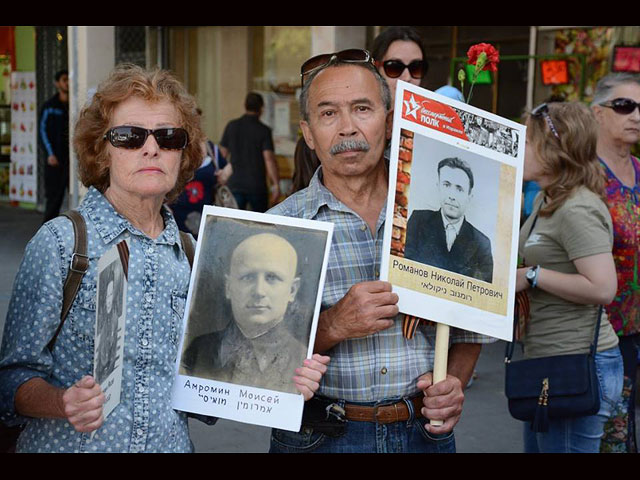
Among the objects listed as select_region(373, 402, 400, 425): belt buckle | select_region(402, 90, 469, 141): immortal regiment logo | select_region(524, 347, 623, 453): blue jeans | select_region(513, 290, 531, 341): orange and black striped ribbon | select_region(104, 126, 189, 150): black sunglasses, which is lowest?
select_region(524, 347, 623, 453): blue jeans

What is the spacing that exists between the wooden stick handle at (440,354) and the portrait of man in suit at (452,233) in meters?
0.17

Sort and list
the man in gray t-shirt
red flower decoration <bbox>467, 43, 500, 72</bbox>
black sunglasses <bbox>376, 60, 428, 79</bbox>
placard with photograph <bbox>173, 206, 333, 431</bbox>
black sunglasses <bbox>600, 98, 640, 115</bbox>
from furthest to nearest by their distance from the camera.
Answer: the man in gray t-shirt → black sunglasses <bbox>600, 98, 640, 115</bbox> → black sunglasses <bbox>376, 60, 428, 79</bbox> → red flower decoration <bbox>467, 43, 500, 72</bbox> → placard with photograph <bbox>173, 206, 333, 431</bbox>

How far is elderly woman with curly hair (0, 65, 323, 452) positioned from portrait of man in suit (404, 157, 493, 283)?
439 millimetres

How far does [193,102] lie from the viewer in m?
2.58

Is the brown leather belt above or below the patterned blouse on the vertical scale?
below

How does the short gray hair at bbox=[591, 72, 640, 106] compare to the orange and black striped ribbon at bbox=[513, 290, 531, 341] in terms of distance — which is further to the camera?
the short gray hair at bbox=[591, 72, 640, 106]

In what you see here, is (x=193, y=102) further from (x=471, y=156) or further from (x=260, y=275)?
(x=471, y=156)

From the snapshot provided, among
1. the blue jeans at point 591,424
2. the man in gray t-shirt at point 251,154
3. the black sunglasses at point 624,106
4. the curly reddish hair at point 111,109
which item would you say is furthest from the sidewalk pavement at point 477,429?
the man in gray t-shirt at point 251,154

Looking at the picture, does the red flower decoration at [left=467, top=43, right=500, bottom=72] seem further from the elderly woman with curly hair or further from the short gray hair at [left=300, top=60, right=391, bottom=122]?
the elderly woman with curly hair

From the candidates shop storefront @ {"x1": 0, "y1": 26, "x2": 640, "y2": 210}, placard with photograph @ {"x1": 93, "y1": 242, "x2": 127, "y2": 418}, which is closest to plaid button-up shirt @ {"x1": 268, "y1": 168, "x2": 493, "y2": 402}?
placard with photograph @ {"x1": 93, "y1": 242, "x2": 127, "y2": 418}

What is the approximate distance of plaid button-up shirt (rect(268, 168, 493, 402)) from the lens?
8.22 feet

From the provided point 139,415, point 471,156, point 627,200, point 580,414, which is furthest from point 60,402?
point 627,200

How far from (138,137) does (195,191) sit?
444 centimetres

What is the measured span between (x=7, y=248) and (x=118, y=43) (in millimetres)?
3473
